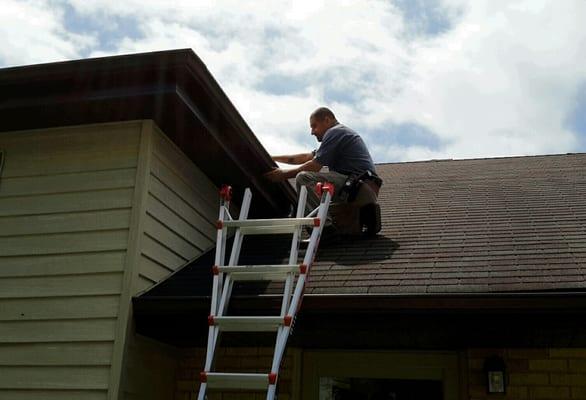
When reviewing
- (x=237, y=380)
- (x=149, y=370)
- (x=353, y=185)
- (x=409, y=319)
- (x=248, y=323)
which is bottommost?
(x=237, y=380)

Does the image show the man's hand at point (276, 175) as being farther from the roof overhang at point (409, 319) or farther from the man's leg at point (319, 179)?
the roof overhang at point (409, 319)

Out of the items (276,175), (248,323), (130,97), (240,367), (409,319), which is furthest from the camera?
(276,175)

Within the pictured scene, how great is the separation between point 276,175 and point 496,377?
9.02ft

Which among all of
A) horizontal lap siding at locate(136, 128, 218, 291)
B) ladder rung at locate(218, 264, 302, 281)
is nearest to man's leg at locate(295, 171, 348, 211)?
horizontal lap siding at locate(136, 128, 218, 291)

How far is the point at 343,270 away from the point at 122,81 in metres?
2.28

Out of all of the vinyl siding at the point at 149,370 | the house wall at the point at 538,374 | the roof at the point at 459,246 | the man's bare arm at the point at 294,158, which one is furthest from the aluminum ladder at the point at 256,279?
the house wall at the point at 538,374

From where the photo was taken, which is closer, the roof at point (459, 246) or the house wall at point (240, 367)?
the roof at point (459, 246)

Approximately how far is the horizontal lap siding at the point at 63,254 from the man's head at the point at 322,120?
1.66 meters

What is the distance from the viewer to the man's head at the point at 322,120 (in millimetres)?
6578

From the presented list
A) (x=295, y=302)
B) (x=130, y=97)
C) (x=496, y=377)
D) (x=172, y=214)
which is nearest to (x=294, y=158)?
(x=172, y=214)

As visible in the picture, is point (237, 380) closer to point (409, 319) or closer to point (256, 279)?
point (256, 279)

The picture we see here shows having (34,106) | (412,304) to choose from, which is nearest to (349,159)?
(412,304)

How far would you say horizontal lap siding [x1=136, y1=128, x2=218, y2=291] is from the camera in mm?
5691

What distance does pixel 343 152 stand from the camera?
6.30 m
